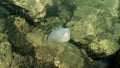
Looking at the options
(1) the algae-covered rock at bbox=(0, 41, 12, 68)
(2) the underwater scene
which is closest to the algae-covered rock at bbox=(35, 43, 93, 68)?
(2) the underwater scene

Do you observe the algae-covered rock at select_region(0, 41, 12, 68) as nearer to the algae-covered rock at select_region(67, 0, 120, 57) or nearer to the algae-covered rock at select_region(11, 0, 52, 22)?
the algae-covered rock at select_region(11, 0, 52, 22)

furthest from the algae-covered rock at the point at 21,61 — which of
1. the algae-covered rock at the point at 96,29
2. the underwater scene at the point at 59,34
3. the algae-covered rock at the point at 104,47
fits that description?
the algae-covered rock at the point at 104,47

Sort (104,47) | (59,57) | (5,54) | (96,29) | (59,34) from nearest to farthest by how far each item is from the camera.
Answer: (5,54) < (59,57) < (59,34) < (104,47) < (96,29)

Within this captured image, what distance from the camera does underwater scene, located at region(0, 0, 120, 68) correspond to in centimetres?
356

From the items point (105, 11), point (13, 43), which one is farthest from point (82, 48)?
point (13, 43)

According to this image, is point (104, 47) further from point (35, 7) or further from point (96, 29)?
point (35, 7)

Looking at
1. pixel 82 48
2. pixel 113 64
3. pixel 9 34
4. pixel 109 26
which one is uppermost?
pixel 9 34

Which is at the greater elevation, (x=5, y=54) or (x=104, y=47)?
(x=5, y=54)

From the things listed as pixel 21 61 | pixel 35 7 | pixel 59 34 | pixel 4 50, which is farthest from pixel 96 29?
pixel 4 50

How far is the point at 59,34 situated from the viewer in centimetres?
407

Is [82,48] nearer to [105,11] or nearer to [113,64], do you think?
[113,64]

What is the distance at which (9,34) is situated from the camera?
3.73 m

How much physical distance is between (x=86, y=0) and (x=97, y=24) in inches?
43.0

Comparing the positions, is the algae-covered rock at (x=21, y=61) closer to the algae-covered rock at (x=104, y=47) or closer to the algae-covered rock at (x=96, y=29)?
the algae-covered rock at (x=96, y=29)
